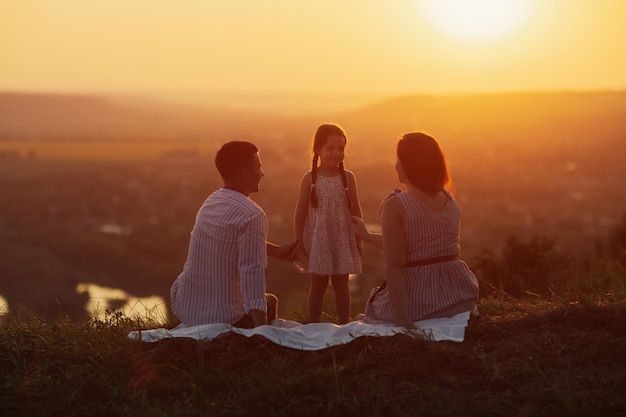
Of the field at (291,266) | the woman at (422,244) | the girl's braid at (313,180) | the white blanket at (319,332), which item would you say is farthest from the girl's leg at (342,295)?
the white blanket at (319,332)

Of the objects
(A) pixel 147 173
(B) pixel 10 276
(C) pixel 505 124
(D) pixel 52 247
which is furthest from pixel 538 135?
(B) pixel 10 276

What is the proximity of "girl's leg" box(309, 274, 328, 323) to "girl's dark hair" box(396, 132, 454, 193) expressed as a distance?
1.55 metres

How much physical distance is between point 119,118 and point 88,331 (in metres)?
A: 160

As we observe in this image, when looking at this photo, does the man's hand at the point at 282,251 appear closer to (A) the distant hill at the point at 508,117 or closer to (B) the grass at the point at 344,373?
(B) the grass at the point at 344,373

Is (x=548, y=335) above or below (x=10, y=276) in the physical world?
above

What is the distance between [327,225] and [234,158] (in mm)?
1472

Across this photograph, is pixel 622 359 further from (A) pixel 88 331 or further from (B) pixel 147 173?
(B) pixel 147 173

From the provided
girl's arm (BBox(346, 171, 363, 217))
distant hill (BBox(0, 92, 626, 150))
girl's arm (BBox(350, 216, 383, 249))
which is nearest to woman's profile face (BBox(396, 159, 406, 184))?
girl's arm (BBox(350, 216, 383, 249))

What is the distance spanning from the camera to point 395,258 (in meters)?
5.54

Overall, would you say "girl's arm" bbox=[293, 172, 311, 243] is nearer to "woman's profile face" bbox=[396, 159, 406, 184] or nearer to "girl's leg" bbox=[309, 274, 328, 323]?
"girl's leg" bbox=[309, 274, 328, 323]

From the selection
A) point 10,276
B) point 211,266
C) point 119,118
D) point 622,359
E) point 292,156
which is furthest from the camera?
point 119,118

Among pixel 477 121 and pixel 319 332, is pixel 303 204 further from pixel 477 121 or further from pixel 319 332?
pixel 477 121

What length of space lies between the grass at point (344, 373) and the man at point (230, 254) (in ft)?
0.94

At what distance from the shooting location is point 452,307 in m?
5.75
